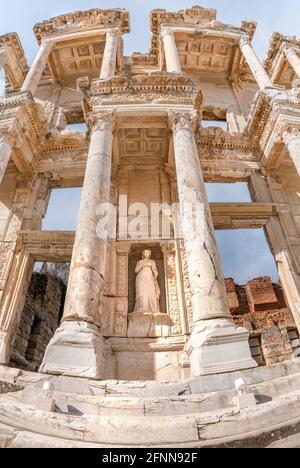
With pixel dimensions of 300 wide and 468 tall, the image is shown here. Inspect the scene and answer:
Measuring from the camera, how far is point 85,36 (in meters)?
18.5

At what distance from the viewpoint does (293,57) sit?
1670cm

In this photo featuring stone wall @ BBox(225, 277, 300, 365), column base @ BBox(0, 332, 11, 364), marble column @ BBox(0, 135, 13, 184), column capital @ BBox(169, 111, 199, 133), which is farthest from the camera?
stone wall @ BBox(225, 277, 300, 365)

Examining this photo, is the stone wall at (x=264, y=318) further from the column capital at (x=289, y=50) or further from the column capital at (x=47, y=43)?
the column capital at (x=47, y=43)

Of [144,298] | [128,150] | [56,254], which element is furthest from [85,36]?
[144,298]

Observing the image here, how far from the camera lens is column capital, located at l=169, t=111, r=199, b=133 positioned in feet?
34.8

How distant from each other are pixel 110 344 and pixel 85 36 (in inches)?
685

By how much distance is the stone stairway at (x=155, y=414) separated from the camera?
11.2 ft

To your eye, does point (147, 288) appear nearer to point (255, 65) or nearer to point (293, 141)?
point (293, 141)

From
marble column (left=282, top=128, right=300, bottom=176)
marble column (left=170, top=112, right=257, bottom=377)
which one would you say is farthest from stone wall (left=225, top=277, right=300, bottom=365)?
marble column (left=170, top=112, right=257, bottom=377)

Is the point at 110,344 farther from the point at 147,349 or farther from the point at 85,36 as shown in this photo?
the point at 85,36

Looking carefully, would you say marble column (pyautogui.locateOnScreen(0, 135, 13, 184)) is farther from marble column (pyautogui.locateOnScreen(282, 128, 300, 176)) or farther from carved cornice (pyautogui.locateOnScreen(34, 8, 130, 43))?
carved cornice (pyautogui.locateOnScreen(34, 8, 130, 43))

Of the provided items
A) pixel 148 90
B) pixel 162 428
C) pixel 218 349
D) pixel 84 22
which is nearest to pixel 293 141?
pixel 148 90

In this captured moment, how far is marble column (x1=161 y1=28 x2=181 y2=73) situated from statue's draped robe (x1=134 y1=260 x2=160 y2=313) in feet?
29.5
